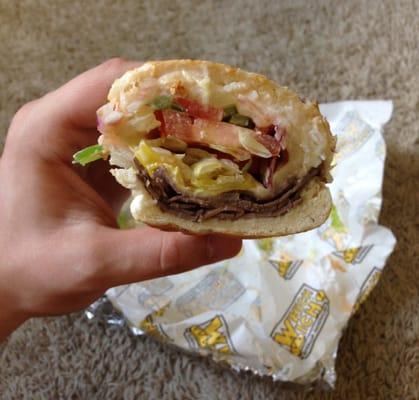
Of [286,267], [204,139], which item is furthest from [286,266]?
[204,139]

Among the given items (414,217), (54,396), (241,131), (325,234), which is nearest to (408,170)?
(414,217)

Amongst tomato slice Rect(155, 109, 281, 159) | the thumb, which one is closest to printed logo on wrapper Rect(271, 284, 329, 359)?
the thumb

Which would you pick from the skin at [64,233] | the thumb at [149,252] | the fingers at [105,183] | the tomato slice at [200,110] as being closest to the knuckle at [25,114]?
the skin at [64,233]

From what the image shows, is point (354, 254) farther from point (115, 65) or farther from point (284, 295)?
point (115, 65)

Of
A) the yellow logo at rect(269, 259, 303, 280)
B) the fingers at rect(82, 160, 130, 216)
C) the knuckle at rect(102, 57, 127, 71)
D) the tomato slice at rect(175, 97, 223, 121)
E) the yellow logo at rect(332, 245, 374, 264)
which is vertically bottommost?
the yellow logo at rect(269, 259, 303, 280)

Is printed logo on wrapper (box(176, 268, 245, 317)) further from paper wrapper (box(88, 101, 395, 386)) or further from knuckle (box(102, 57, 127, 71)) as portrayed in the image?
knuckle (box(102, 57, 127, 71))

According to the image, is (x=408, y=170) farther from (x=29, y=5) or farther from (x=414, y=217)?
(x=29, y=5)
